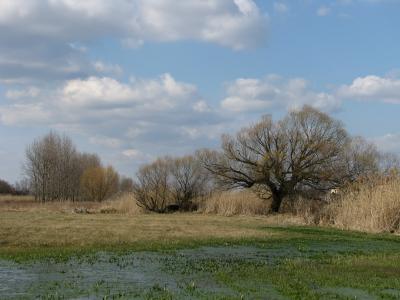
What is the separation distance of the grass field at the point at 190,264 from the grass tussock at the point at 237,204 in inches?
683

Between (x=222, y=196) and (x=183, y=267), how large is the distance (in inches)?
1227

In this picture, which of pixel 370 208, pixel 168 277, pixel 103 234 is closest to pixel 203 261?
pixel 168 277

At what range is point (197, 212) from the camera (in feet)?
154

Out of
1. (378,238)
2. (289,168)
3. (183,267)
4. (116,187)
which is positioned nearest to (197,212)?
(289,168)

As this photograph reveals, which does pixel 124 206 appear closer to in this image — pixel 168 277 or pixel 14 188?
pixel 168 277

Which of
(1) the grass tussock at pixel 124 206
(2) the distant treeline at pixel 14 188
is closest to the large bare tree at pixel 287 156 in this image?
(1) the grass tussock at pixel 124 206

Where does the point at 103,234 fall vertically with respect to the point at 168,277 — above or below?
above

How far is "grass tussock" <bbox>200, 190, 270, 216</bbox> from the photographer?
144 feet

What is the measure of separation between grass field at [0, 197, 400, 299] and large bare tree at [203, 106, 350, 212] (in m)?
17.3

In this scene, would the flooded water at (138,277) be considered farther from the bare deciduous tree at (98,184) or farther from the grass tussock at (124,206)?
the bare deciduous tree at (98,184)

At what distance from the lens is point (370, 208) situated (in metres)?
30.5

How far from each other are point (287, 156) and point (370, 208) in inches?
549

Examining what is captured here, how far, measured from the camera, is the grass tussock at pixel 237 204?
144 ft

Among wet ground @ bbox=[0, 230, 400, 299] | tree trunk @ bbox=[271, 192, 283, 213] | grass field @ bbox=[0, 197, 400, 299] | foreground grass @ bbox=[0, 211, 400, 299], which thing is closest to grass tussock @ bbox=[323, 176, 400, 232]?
foreground grass @ bbox=[0, 211, 400, 299]
